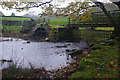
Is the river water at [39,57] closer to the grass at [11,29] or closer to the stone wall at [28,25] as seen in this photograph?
the stone wall at [28,25]

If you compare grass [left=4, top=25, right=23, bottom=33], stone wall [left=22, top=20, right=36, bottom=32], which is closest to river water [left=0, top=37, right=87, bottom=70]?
stone wall [left=22, top=20, right=36, bottom=32]

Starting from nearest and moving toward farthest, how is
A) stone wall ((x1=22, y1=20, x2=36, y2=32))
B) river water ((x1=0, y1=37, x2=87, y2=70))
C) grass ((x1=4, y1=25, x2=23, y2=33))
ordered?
1. river water ((x1=0, y1=37, x2=87, y2=70))
2. stone wall ((x1=22, y1=20, x2=36, y2=32))
3. grass ((x1=4, y1=25, x2=23, y2=33))

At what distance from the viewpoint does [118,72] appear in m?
4.55

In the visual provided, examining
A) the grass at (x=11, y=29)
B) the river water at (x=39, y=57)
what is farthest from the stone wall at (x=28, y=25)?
the river water at (x=39, y=57)

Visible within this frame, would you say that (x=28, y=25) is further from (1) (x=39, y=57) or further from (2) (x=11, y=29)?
(1) (x=39, y=57)

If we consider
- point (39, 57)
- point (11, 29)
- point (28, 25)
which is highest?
point (28, 25)

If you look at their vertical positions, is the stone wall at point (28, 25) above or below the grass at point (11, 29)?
above

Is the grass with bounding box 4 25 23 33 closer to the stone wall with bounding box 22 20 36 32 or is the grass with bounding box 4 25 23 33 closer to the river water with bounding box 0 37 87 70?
the stone wall with bounding box 22 20 36 32

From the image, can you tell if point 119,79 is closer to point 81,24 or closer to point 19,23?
point 81,24

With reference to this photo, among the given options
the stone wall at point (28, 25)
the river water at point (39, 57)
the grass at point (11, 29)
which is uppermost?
the stone wall at point (28, 25)

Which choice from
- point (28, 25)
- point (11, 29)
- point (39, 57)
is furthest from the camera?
point (11, 29)

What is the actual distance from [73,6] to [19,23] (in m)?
27.8

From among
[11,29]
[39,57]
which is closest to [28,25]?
[11,29]

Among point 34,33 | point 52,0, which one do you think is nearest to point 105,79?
point 52,0
